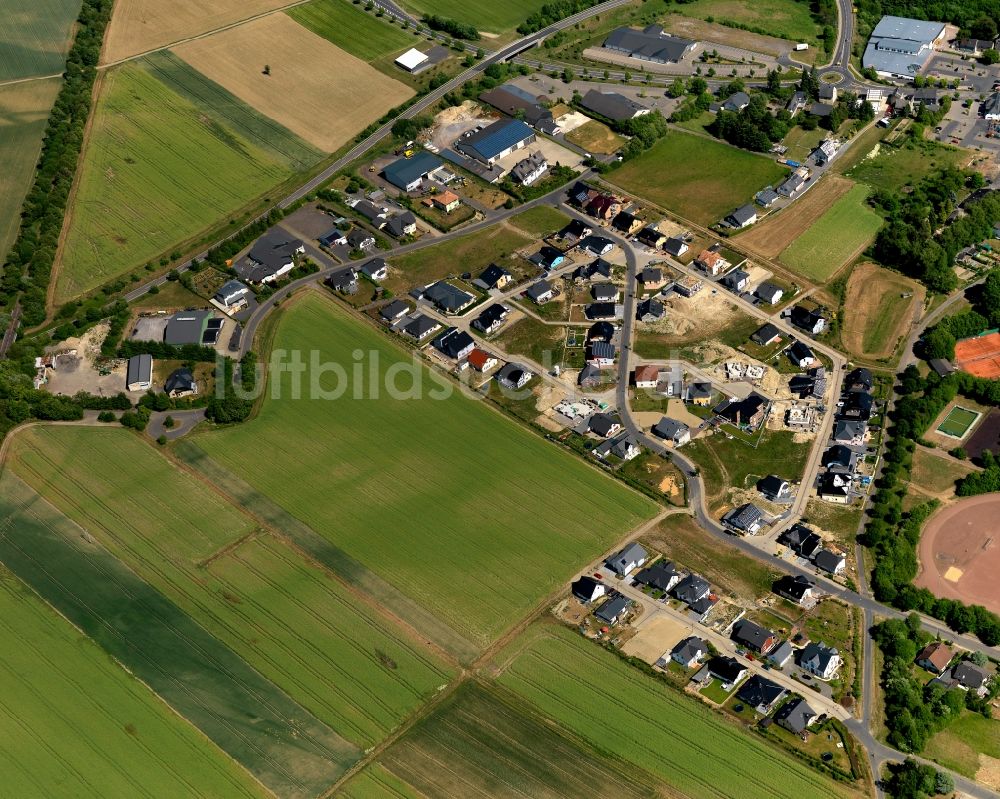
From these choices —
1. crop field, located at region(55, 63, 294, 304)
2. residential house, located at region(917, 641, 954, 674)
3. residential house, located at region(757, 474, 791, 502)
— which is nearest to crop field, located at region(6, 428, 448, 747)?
crop field, located at region(55, 63, 294, 304)

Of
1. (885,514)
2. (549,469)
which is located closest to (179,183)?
(549,469)

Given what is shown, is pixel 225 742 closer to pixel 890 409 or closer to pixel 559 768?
pixel 559 768

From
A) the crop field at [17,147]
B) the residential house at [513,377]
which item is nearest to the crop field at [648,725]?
the residential house at [513,377]

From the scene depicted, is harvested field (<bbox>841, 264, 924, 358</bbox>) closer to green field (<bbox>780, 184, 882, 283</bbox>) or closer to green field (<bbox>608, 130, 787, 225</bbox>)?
green field (<bbox>780, 184, 882, 283</bbox>)

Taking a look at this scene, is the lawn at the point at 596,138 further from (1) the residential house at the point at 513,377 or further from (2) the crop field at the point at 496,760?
(2) the crop field at the point at 496,760

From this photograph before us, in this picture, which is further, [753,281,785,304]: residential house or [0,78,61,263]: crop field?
[0,78,61,263]: crop field

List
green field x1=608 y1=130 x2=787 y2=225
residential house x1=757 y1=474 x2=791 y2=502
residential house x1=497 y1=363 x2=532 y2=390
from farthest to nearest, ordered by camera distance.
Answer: green field x1=608 y1=130 x2=787 y2=225 → residential house x1=497 y1=363 x2=532 y2=390 → residential house x1=757 y1=474 x2=791 y2=502
